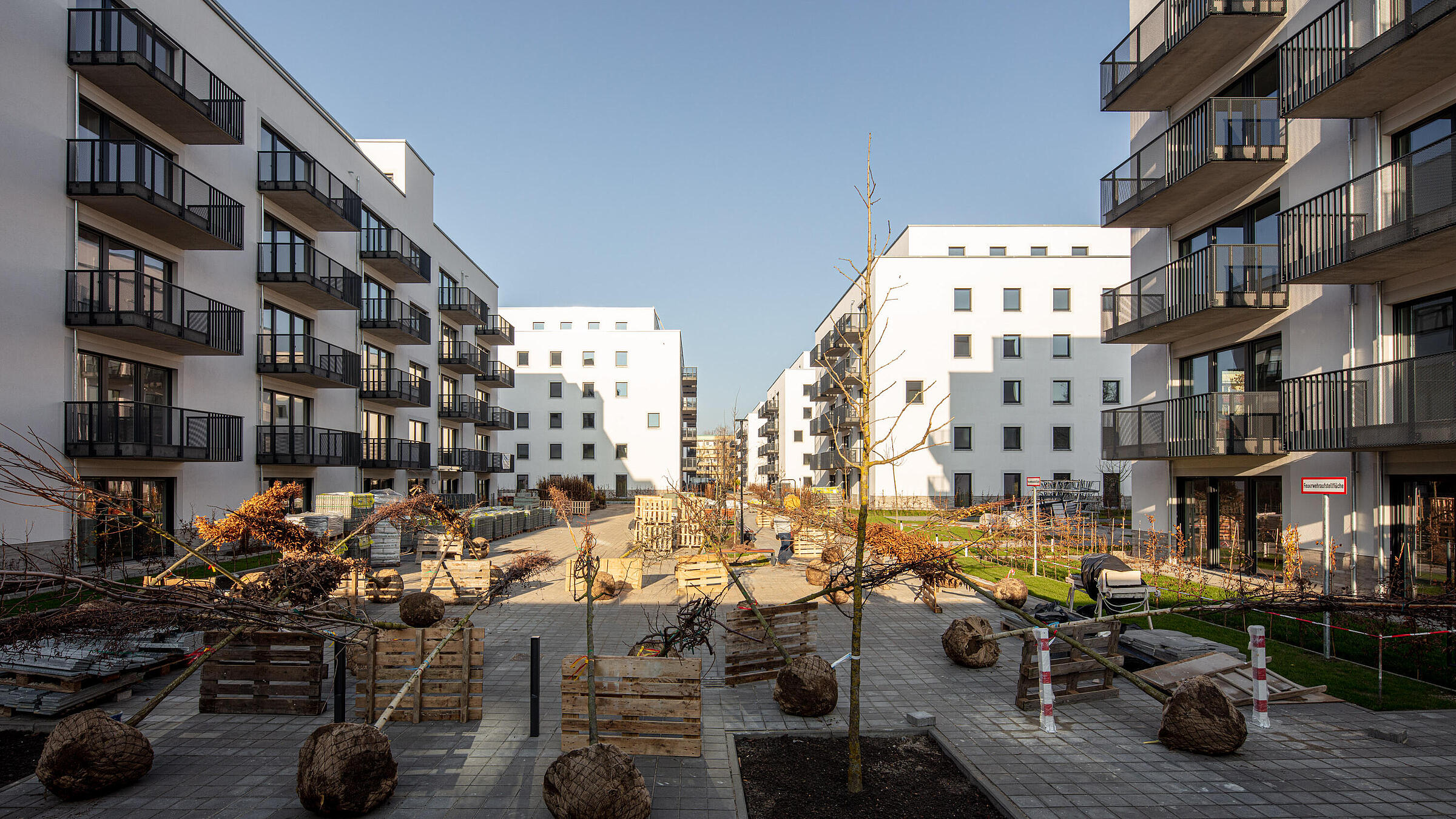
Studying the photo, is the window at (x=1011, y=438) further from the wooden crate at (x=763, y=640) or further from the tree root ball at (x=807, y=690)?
the tree root ball at (x=807, y=690)

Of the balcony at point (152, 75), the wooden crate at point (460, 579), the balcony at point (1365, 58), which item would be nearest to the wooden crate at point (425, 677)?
the wooden crate at point (460, 579)

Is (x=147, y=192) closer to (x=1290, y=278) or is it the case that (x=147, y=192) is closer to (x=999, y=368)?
(x=1290, y=278)

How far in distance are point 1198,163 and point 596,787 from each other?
59.2ft

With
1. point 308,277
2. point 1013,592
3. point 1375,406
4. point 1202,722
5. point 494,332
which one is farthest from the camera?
point 494,332

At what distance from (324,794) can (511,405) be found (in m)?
56.2

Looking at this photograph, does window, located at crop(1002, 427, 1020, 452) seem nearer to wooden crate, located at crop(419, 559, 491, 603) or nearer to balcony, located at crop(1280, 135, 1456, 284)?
balcony, located at crop(1280, 135, 1456, 284)

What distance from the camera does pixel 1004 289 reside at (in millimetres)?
41219

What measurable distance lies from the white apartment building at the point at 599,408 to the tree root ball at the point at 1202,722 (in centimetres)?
5175

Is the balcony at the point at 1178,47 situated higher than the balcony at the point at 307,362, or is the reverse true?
the balcony at the point at 1178,47

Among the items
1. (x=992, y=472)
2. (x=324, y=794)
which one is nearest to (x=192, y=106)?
(x=324, y=794)

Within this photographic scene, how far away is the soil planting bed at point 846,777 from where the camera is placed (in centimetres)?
544

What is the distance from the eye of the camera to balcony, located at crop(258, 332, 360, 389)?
21938 millimetres

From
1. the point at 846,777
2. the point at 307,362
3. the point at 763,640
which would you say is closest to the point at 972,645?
the point at 763,640

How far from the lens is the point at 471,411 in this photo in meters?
40.1
